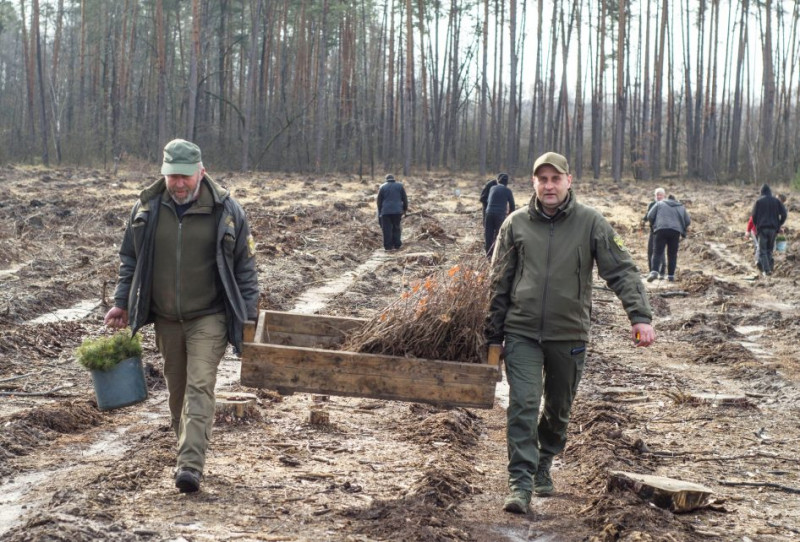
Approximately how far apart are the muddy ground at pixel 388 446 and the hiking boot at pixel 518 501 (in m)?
0.05

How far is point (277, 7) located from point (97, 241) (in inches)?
1664

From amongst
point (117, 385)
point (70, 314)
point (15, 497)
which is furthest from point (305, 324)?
point (70, 314)

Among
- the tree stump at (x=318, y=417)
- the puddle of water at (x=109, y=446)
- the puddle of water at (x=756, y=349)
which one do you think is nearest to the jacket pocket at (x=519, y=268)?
the tree stump at (x=318, y=417)

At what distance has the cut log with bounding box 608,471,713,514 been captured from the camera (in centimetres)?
567

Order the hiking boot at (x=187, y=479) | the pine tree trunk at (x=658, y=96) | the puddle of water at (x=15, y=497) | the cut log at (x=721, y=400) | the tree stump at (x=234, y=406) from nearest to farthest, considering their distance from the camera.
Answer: the puddle of water at (x=15, y=497) < the hiking boot at (x=187, y=479) < the tree stump at (x=234, y=406) < the cut log at (x=721, y=400) < the pine tree trunk at (x=658, y=96)

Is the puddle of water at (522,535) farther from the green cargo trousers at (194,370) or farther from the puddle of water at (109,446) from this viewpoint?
the puddle of water at (109,446)

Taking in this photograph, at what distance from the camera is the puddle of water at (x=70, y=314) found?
1216cm

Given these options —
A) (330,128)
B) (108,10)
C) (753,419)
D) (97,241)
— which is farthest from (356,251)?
(108,10)

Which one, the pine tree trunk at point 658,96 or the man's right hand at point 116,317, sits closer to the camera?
the man's right hand at point 116,317

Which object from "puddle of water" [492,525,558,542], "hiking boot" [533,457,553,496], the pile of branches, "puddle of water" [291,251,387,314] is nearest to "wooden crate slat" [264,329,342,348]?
the pile of branches

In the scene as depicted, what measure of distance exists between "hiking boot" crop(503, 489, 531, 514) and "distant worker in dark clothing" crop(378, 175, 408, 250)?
609 inches

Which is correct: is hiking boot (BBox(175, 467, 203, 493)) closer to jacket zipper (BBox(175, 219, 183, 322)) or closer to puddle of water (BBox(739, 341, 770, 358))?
jacket zipper (BBox(175, 219, 183, 322))

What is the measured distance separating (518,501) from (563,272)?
124cm

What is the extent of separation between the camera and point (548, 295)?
222 inches
